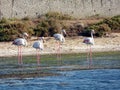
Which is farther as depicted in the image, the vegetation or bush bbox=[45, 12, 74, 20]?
bush bbox=[45, 12, 74, 20]

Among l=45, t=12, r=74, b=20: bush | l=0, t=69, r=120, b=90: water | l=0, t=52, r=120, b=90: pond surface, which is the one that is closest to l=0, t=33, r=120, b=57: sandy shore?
l=0, t=52, r=120, b=90: pond surface

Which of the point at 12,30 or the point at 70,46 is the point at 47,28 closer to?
the point at 12,30

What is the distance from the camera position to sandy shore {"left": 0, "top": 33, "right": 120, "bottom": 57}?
37.5 metres

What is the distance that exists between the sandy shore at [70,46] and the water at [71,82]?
10945 mm

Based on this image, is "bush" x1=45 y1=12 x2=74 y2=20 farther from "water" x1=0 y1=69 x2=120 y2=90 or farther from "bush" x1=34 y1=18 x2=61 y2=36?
"water" x1=0 y1=69 x2=120 y2=90


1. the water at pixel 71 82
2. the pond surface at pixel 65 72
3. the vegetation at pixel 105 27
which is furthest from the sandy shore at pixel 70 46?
the water at pixel 71 82

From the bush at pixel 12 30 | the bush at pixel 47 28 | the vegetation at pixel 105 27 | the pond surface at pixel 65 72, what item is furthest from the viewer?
the bush at pixel 47 28

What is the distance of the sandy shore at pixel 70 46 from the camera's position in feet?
123

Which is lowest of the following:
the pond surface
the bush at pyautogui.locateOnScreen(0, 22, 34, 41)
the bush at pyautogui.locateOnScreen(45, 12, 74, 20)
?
the pond surface

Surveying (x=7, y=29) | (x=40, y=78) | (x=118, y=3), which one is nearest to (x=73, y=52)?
A: (x=7, y=29)

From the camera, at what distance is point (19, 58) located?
3444 centimetres

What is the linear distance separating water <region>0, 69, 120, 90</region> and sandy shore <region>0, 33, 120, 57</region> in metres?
10.9

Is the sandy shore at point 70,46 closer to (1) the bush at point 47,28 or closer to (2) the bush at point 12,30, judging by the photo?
(2) the bush at point 12,30

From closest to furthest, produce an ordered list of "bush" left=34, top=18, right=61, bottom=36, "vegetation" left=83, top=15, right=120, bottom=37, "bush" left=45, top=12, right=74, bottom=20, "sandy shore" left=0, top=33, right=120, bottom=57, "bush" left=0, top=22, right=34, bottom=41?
1. "sandy shore" left=0, top=33, right=120, bottom=57
2. "bush" left=0, top=22, right=34, bottom=41
3. "vegetation" left=83, top=15, right=120, bottom=37
4. "bush" left=34, top=18, right=61, bottom=36
5. "bush" left=45, top=12, right=74, bottom=20
